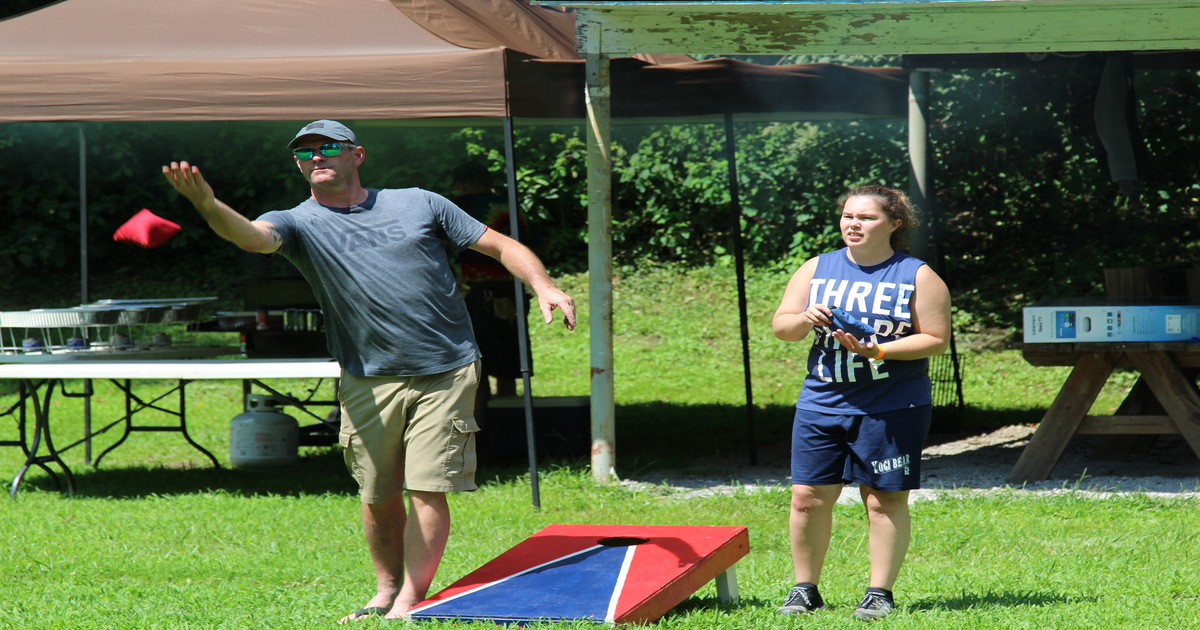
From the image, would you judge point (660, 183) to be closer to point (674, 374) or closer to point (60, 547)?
point (674, 374)

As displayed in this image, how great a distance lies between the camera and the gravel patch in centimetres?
605

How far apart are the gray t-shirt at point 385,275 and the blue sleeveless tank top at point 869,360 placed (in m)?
1.12

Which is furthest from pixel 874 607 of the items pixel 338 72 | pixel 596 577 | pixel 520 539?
pixel 338 72

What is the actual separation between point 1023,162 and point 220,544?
941cm

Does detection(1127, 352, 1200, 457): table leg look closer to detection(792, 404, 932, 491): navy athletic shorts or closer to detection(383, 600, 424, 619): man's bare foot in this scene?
detection(792, 404, 932, 491): navy athletic shorts

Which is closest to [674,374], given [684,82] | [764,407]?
[764,407]

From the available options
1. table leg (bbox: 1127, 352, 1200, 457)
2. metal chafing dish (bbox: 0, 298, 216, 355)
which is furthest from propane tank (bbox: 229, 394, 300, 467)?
table leg (bbox: 1127, 352, 1200, 457)

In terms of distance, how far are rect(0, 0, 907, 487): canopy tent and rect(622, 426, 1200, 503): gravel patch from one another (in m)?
0.84

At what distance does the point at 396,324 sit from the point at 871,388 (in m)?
1.48

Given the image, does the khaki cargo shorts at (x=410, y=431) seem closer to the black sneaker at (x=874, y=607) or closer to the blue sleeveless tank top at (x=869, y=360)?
the blue sleeveless tank top at (x=869, y=360)

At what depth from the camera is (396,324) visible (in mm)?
3621

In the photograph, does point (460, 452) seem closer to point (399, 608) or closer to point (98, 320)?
point (399, 608)

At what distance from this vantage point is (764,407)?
384 inches

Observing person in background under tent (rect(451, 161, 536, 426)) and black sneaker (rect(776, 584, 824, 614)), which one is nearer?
black sneaker (rect(776, 584, 824, 614))
